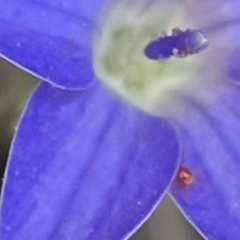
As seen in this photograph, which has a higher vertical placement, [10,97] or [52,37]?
[52,37]

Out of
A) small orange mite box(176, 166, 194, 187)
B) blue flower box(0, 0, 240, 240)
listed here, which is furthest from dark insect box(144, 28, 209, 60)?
small orange mite box(176, 166, 194, 187)

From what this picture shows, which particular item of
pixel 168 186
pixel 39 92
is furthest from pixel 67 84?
pixel 168 186

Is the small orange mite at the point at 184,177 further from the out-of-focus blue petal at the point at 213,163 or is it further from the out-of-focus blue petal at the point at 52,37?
the out-of-focus blue petal at the point at 52,37

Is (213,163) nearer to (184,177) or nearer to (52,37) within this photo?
(184,177)

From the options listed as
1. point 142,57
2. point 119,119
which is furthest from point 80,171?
point 142,57

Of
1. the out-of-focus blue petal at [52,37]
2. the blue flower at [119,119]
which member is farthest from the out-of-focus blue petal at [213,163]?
the out-of-focus blue petal at [52,37]

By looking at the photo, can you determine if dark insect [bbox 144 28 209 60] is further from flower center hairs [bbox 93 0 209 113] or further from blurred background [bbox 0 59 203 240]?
blurred background [bbox 0 59 203 240]

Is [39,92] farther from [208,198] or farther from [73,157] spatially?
[208,198]
